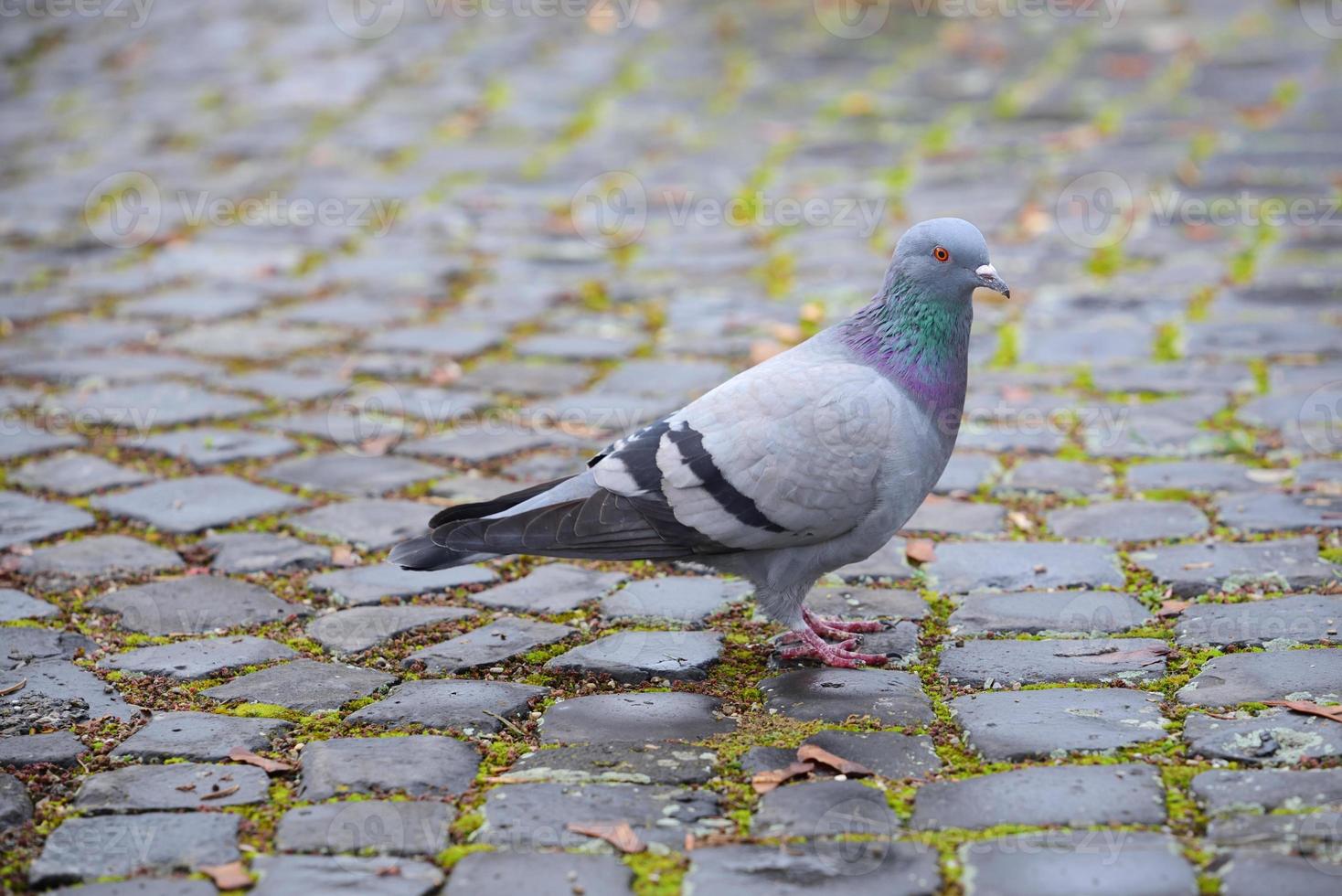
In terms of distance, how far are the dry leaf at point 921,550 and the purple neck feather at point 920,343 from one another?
0.65 m

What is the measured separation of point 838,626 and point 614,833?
1.15 meters

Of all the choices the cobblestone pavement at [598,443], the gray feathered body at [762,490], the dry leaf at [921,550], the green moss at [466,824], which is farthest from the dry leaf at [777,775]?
the dry leaf at [921,550]

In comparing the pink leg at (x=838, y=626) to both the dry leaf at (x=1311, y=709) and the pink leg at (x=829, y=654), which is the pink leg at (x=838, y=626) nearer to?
the pink leg at (x=829, y=654)

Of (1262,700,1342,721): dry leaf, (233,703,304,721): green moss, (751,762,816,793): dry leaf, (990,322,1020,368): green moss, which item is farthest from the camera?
(990,322,1020,368): green moss

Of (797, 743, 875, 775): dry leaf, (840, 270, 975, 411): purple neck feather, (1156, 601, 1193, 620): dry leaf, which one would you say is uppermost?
(840, 270, 975, 411): purple neck feather

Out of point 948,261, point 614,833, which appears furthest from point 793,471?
point 614,833

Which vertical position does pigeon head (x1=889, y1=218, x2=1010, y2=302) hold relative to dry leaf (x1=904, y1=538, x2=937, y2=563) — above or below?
above

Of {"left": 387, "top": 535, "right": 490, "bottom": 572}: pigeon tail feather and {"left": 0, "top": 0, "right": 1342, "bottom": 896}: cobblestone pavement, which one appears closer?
{"left": 0, "top": 0, "right": 1342, "bottom": 896}: cobblestone pavement

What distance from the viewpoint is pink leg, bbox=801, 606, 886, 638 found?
3.59m

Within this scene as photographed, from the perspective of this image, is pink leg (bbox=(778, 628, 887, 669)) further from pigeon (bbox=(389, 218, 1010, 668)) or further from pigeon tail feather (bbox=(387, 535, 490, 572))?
pigeon tail feather (bbox=(387, 535, 490, 572))

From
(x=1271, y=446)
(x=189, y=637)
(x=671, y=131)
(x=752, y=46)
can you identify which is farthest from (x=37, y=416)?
(x=752, y=46)

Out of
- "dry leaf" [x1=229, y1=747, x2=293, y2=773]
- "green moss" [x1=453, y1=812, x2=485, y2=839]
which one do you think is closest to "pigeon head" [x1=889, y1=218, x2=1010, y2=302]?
"green moss" [x1=453, y1=812, x2=485, y2=839]

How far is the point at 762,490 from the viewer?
10.9ft

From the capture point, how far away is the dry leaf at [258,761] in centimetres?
290
